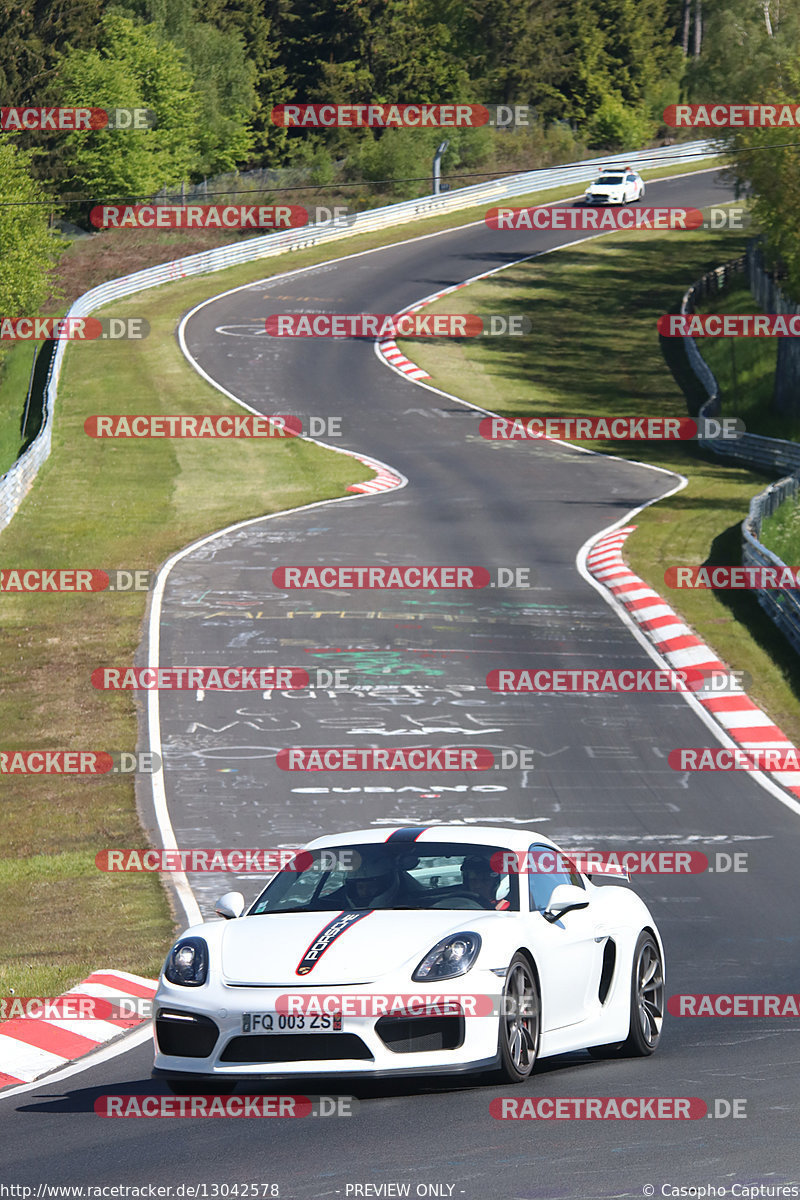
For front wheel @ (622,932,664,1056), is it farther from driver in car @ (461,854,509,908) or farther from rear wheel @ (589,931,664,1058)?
driver in car @ (461,854,509,908)

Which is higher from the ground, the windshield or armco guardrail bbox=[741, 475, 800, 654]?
the windshield

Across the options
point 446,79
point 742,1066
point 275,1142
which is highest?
point 446,79

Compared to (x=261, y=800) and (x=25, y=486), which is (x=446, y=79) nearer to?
(x=25, y=486)

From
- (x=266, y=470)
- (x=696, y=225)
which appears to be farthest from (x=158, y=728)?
(x=696, y=225)

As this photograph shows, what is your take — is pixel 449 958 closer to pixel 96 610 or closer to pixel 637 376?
pixel 96 610

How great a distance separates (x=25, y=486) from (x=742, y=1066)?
3231cm

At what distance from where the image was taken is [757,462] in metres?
43.2

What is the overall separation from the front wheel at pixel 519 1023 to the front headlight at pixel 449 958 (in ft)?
0.73

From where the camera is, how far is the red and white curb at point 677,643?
21359mm

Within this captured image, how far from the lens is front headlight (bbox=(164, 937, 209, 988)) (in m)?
8.43

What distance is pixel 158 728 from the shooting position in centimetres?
2203

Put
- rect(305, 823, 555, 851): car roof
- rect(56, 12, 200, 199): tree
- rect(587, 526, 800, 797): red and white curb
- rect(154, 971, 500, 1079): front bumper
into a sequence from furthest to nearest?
rect(56, 12, 200, 199): tree → rect(587, 526, 800, 797): red and white curb → rect(305, 823, 555, 851): car roof → rect(154, 971, 500, 1079): front bumper

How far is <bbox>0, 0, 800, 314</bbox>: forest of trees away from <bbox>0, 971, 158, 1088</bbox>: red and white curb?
1713 inches

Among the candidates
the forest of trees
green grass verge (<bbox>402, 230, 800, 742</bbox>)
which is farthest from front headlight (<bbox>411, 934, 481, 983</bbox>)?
the forest of trees
